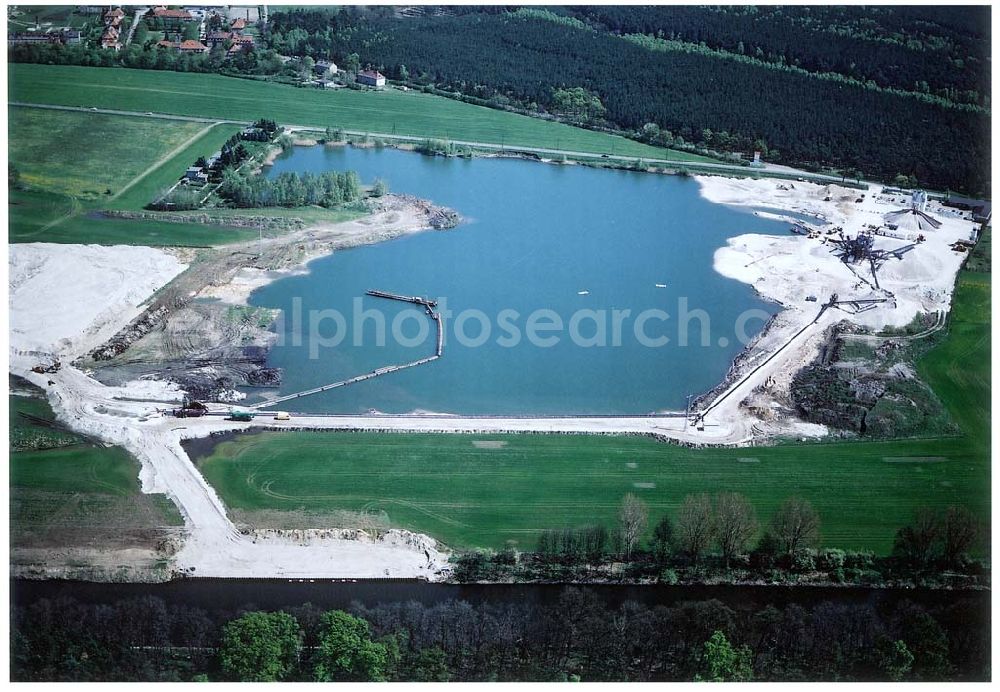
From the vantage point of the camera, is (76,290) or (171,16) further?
(171,16)

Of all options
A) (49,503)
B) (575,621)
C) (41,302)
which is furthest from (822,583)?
(41,302)

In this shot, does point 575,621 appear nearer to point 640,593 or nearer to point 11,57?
point 640,593

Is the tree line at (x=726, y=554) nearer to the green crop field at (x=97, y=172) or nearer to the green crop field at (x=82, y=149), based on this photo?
the green crop field at (x=97, y=172)

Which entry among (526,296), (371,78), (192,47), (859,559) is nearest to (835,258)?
(526,296)

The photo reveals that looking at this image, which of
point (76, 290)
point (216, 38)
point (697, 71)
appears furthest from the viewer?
point (697, 71)

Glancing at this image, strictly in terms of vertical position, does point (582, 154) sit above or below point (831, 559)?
above

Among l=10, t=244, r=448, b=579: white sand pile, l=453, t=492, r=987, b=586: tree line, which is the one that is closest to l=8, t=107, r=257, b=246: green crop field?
l=10, t=244, r=448, b=579: white sand pile

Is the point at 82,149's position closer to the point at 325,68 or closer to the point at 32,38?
the point at 32,38
